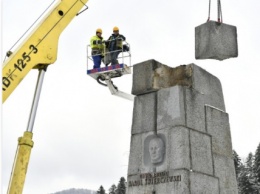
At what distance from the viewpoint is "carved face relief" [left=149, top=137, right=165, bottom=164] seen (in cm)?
740

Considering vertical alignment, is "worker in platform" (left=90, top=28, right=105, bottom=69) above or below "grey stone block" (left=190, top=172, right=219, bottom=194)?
above

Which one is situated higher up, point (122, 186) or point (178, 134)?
point (122, 186)

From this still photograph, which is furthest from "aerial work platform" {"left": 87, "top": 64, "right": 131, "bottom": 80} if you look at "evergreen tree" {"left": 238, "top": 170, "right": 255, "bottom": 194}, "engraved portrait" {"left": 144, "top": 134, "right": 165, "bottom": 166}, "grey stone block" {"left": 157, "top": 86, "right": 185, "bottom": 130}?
"evergreen tree" {"left": 238, "top": 170, "right": 255, "bottom": 194}

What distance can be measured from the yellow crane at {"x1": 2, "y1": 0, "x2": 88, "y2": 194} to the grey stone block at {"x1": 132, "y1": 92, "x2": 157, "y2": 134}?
6.08ft

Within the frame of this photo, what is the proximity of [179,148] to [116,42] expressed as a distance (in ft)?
22.2

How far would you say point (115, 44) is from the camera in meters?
13.3

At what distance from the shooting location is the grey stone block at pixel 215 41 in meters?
8.39

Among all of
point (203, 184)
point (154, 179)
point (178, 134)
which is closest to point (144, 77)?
point (178, 134)

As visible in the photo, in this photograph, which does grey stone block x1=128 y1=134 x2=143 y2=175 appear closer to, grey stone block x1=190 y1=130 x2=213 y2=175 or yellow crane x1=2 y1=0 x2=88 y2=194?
grey stone block x1=190 y1=130 x2=213 y2=175

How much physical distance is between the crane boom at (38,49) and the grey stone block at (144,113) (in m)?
1.85

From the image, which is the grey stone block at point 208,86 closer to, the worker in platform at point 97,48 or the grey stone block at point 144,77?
the grey stone block at point 144,77

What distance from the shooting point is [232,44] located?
8609mm

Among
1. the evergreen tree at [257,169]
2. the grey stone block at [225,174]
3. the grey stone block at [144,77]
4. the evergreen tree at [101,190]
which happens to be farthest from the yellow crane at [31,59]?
the evergreen tree at [101,190]

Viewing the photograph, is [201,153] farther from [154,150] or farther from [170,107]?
[170,107]
